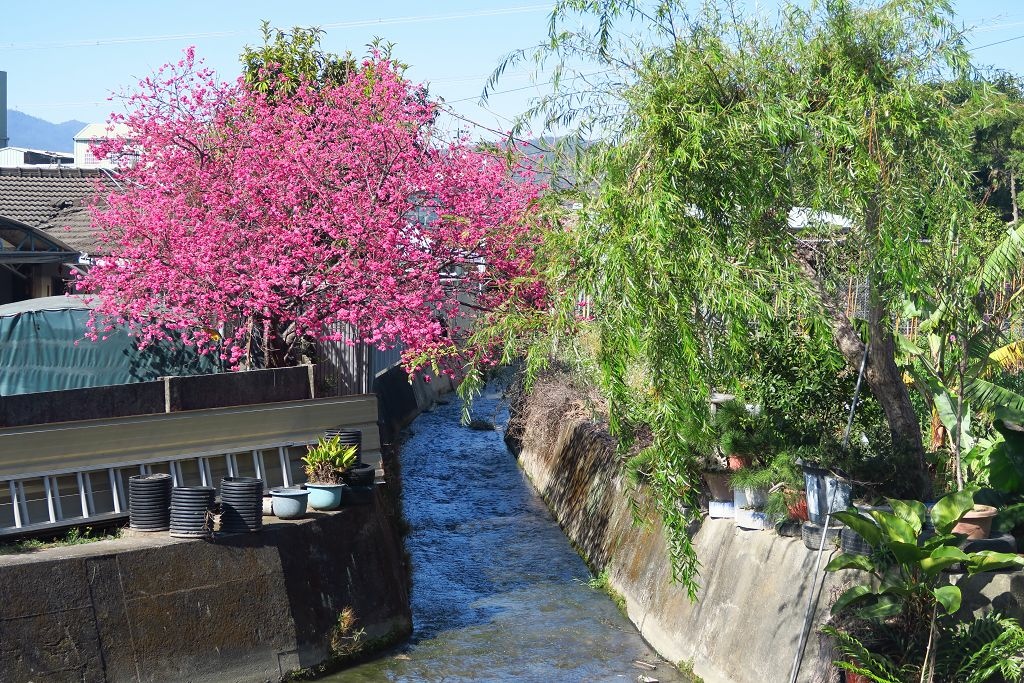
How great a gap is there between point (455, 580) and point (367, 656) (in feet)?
13.2

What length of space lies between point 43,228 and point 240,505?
1898 centimetres

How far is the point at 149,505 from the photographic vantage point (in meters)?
12.1

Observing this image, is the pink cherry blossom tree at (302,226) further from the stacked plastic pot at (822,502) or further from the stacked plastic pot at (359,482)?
the stacked plastic pot at (822,502)

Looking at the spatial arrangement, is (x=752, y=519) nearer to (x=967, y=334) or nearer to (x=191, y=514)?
(x=967, y=334)

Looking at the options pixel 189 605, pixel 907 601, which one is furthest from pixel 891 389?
pixel 189 605

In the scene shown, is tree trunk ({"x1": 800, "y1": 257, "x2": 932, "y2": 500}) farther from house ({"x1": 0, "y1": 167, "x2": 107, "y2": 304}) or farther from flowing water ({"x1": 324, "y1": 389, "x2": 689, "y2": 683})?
house ({"x1": 0, "y1": 167, "x2": 107, "y2": 304})

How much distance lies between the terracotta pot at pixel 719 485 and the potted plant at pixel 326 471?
448 cm

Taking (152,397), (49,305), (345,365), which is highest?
(49,305)

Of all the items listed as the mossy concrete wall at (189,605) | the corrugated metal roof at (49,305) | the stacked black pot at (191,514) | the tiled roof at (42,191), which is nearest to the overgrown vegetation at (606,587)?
Result: the mossy concrete wall at (189,605)

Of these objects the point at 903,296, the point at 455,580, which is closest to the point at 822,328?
the point at 903,296

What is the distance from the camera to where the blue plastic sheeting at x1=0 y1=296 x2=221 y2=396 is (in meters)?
17.7

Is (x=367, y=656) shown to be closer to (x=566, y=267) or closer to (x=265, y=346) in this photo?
(x=566, y=267)

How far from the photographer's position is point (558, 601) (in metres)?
16.1

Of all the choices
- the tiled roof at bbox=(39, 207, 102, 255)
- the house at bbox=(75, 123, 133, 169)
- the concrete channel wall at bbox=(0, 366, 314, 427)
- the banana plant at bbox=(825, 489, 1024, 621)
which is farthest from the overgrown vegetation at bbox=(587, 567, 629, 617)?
the house at bbox=(75, 123, 133, 169)
